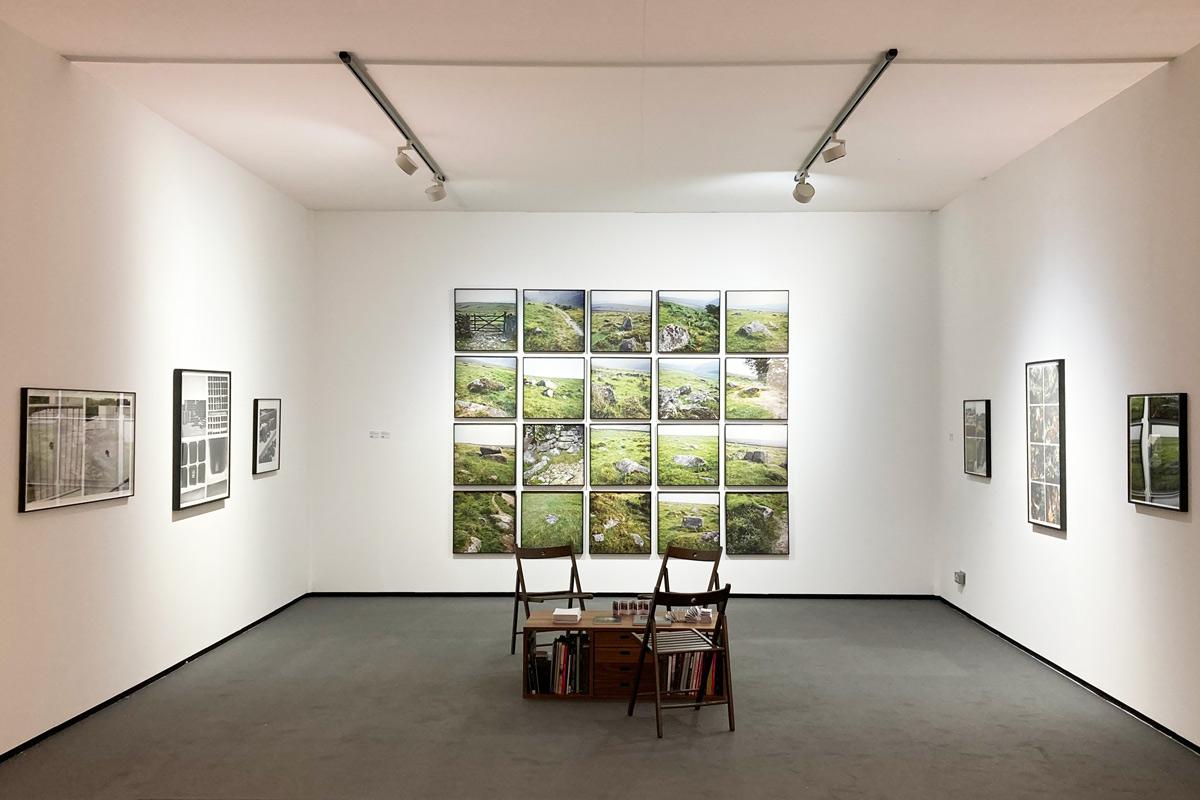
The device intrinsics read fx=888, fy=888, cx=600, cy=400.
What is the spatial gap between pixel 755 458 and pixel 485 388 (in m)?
2.69

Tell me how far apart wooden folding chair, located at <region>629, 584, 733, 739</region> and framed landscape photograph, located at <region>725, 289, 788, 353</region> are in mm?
3836

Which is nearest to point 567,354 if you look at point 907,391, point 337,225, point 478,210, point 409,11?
point 478,210

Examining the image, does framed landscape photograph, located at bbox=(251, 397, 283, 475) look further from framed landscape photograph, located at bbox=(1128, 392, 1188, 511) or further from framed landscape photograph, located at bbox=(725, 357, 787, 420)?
framed landscape photograph, located at bbox=(1128, 392, 1188, 511)

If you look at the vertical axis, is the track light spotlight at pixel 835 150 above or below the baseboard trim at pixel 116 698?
above

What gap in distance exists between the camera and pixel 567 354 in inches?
339

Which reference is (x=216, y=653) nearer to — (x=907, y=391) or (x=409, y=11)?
(x=409, y=11)

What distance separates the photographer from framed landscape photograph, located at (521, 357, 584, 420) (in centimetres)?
859

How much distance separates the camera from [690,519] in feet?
28.0

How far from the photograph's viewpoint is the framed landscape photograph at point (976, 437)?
7258 millimetres

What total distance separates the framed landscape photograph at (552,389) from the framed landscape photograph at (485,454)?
0.32 m

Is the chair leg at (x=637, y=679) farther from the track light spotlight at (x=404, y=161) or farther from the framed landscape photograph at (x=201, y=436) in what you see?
the track light spotlight at (x=404, y=161)

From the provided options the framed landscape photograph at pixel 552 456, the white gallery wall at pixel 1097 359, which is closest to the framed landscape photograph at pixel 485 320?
the framed landscape photograph at pixel 552 456

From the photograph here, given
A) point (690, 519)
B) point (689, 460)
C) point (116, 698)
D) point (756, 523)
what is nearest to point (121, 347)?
point (116, 698)

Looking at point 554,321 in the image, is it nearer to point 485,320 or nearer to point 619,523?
point 485,320
